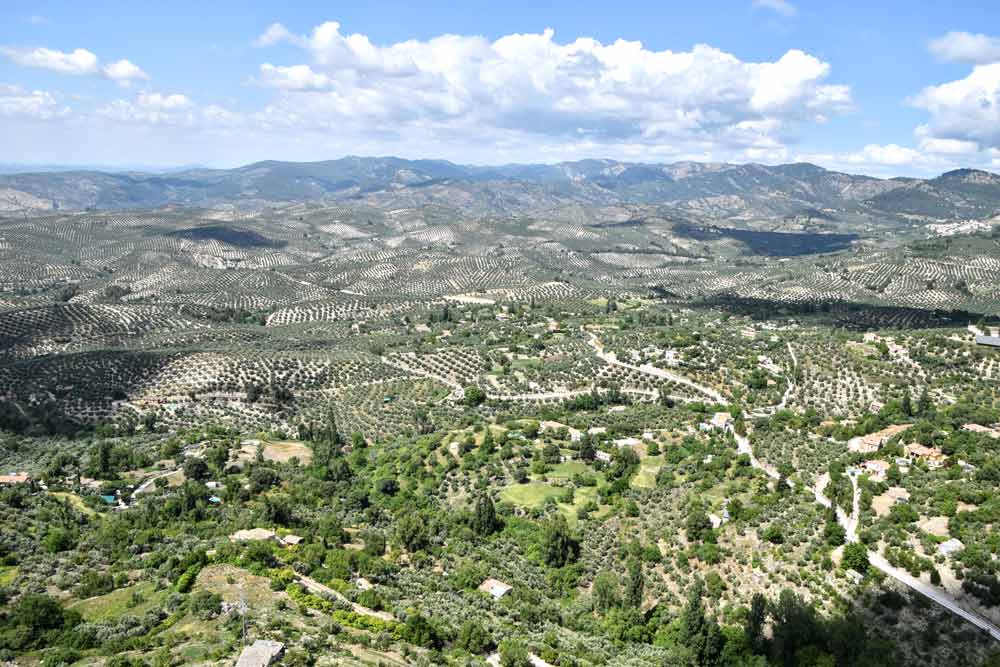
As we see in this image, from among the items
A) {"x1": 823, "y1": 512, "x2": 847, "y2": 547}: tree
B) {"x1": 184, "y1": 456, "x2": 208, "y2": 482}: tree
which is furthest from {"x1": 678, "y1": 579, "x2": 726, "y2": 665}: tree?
{"x1": 184, "y1": 456, "x2": 208, "y2": 482}: tree

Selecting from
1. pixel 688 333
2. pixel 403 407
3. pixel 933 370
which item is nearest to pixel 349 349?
pixel 403 407

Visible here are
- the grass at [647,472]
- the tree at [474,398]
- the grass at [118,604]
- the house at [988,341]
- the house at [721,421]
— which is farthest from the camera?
the house at [988,341]

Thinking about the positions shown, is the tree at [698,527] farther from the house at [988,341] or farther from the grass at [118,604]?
the house at [988,341]

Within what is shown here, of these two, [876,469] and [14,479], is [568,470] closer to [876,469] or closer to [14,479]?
[876,469]

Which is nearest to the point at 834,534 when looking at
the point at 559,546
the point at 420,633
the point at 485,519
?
the point at 559,546

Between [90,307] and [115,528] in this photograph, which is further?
[90,307]

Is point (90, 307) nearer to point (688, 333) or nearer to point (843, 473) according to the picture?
point (688, 333)

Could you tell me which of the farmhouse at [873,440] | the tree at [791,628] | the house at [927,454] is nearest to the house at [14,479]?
the tree at [791,628]
